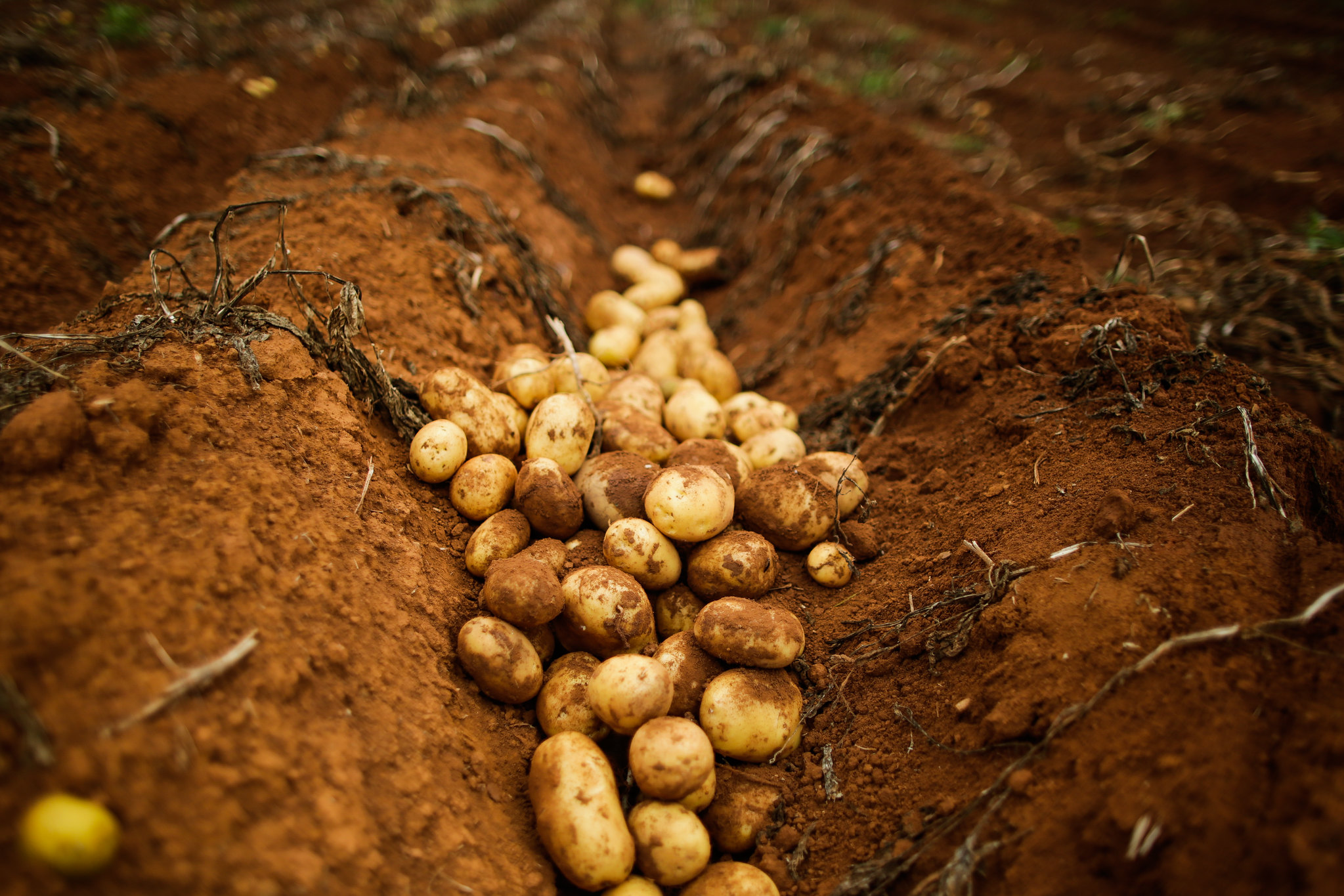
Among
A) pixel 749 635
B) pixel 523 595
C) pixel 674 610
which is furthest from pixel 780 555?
pixel 523 595

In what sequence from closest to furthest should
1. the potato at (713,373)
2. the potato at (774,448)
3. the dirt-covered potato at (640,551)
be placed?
the dirt-covered potato at (640,551)
the potato at (774,448)
the potato at (713,373)

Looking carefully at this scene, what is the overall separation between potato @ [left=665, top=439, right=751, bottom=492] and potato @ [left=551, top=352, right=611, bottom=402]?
2.03ft

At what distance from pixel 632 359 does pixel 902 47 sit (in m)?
8.99

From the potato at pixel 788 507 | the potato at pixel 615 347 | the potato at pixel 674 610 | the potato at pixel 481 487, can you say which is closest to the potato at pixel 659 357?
the potato at pixel 615 347

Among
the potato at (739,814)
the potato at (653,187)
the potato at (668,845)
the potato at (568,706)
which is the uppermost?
the potato at (653,187)

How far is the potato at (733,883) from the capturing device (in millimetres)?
1810

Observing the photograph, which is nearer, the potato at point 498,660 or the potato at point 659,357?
the potato at point 498,660

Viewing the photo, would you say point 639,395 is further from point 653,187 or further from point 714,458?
point 653,187

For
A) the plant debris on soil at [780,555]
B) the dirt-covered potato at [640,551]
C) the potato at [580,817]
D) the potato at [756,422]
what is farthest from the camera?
the potato at [756,422]

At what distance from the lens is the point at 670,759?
1853mm

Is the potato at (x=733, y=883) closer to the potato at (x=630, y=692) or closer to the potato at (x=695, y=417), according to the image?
the potato at (x=630, y=692)

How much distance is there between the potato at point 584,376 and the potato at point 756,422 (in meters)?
0.74

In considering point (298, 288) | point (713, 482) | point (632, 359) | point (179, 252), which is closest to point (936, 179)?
point (632, 359)

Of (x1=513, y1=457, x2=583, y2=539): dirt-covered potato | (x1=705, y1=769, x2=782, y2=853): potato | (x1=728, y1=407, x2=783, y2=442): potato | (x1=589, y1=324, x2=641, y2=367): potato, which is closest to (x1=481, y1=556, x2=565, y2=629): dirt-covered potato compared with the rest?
(x1=513, y1=457, x2=583, y2=539): dirt-covered potato
